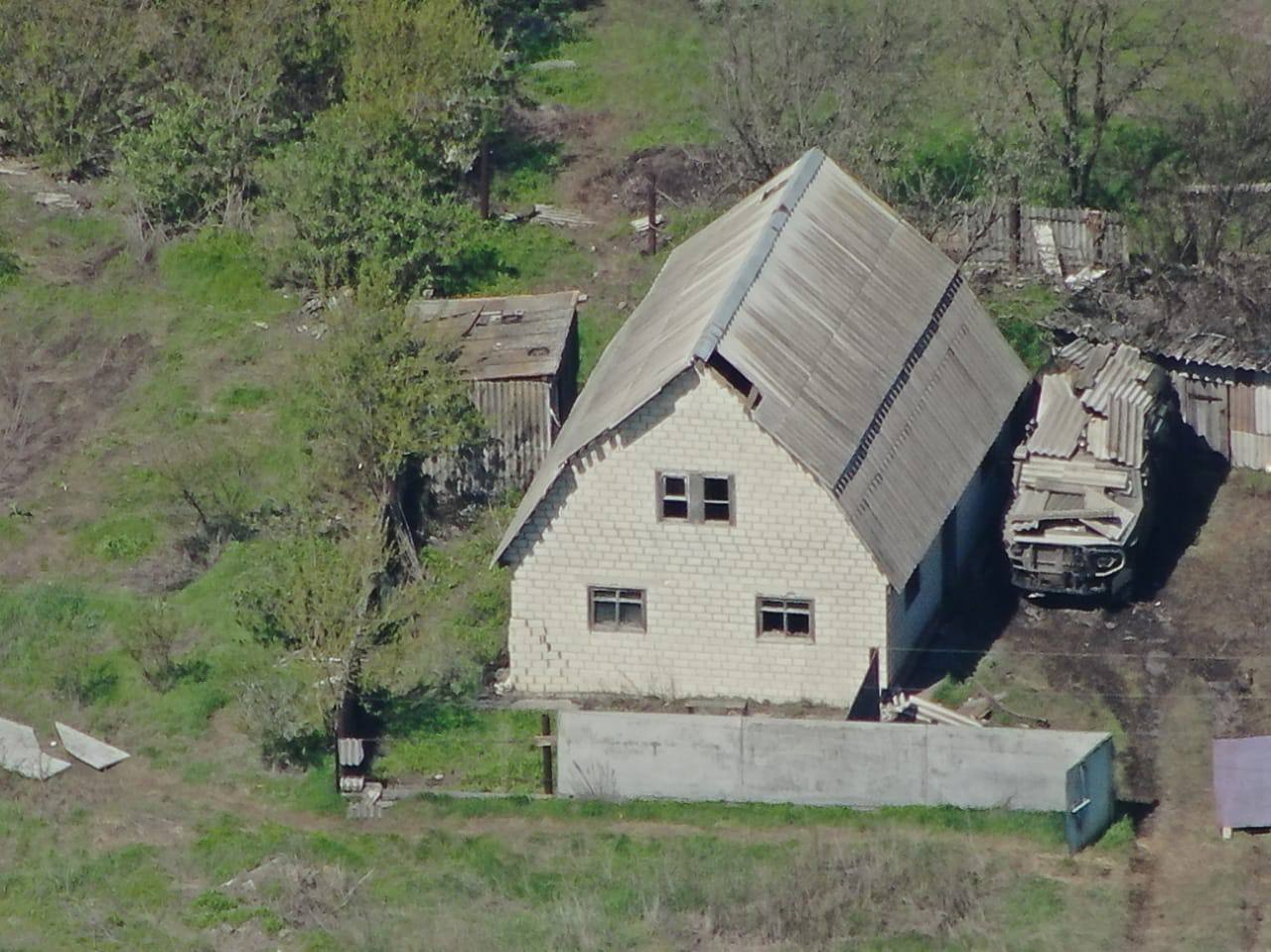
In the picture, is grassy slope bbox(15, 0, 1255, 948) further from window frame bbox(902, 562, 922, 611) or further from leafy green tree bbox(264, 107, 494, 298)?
leafy green tree bbox(264, 107, 494, 298)

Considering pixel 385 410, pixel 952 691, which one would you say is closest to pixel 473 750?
pixel 385 410

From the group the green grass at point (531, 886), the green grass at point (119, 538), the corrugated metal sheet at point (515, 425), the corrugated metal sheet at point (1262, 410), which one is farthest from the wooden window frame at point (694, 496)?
the corrugated metal sheet at point (1262, 410)

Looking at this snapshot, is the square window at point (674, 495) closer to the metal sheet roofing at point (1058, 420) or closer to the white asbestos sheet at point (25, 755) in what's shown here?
the metal sheet roofing at point (1058, 420)

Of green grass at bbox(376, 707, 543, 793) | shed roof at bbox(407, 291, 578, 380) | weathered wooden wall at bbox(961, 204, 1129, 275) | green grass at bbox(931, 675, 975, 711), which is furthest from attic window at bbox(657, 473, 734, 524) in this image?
weathered wooden wall at bbox(961, 204, 1129, 275)

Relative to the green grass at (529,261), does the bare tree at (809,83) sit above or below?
above

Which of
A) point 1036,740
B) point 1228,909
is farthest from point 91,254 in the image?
point 1228,909

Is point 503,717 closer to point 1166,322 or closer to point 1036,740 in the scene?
point 1036,740
